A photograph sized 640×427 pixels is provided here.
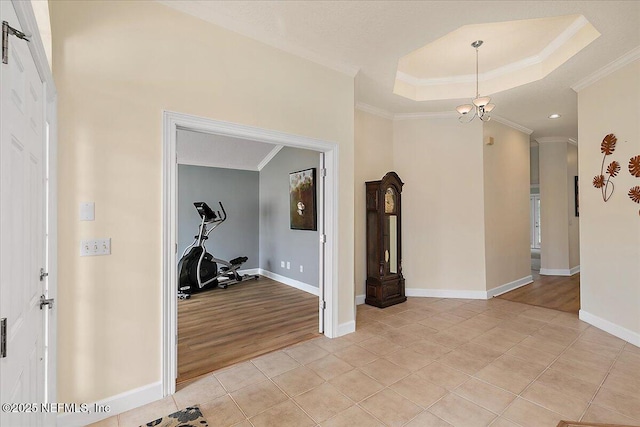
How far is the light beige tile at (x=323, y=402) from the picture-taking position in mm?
1982

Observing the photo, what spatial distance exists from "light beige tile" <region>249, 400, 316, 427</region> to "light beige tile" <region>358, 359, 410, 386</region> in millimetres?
704

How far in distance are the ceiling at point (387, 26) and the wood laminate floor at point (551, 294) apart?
2916 millimetres

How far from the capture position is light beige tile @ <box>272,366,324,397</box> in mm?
2254

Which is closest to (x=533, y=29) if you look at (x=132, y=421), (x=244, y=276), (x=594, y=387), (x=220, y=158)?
(x=594, y=387)

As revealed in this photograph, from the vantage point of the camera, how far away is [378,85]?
12.2 ft

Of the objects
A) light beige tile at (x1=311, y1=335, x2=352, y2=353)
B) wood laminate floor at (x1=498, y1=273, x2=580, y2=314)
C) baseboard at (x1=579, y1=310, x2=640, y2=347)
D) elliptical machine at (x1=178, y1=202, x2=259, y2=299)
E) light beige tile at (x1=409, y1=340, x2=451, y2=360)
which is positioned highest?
elliptical machine at (x1=178, y1=202, x2=259, y2=299)

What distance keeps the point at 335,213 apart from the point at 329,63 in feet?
5.07

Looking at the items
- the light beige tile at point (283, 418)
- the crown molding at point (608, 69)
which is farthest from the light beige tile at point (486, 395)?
the crown molding at point (608, 69)

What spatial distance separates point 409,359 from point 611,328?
240 cm

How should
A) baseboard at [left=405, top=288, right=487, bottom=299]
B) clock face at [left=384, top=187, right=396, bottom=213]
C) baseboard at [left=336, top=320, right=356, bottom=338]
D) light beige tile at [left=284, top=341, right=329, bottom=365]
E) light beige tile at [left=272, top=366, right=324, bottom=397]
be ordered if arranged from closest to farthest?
light beige tile at [left=272, top=366, right=324, bottom=397] → light beige tile at [left=284, top=341, right=329, bottom=365] → baseboard at [left=336, top=320, right=356, bottom=338] → clock face at [left=384, top=187, right=396, bottom=213] → baseboard at [left=405, top=288, right=487, bottom=299]

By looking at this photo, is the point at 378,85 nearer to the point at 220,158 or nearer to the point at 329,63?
the point at 329,63

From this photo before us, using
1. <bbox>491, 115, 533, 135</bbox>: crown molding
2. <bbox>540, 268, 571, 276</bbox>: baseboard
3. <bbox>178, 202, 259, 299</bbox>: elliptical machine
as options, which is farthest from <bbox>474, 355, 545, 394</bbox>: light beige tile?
<bbox>540, 268, 571, 276</bbox>: baseboard

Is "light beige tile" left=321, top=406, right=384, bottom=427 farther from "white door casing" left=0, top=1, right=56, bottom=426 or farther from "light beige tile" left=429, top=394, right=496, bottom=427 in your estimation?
"white door casing" left=0, top=1, right=56, bottom=426

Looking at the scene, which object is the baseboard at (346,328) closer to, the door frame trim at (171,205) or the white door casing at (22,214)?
the door frame trim at (171,205)
